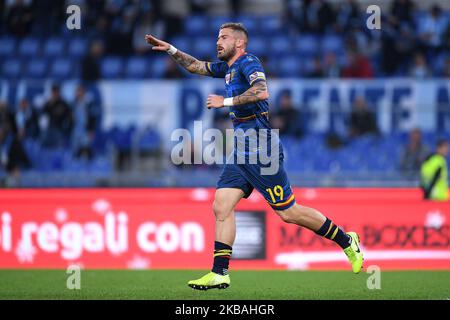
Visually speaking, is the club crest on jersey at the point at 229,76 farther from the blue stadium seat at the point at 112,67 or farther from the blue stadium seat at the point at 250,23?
the blue stadium seat at the point at 250,23

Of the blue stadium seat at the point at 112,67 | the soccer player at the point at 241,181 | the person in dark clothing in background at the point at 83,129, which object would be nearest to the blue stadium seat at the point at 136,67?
the blue stadium seat at the point at 112,67

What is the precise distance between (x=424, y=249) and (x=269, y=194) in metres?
5.12

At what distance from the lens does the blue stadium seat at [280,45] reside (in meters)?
19.3

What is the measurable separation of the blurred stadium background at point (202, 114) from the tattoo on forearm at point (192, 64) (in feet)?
13.7

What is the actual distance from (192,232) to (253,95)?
→ 5.17 metres

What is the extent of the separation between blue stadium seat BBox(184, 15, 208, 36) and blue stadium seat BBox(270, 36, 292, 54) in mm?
1627

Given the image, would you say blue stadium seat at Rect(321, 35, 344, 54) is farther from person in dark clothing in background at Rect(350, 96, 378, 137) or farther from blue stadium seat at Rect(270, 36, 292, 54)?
person in dark clothing in background at Rect(350, 96, 378, 137)

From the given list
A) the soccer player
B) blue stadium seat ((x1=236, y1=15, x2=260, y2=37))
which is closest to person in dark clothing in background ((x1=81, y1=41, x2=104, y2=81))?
blue stadium seat ((x1=236, y1=15, x2=260, y2=37))

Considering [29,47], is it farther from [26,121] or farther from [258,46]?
[258,46]

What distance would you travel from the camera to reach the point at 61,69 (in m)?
19.3

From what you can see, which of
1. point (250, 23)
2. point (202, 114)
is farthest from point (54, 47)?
point (202, 114)

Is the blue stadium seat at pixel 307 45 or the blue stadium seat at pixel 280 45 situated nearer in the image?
the blue stadium seat at pixel 307 45

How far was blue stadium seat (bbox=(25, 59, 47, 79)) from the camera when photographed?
19.4 metres
